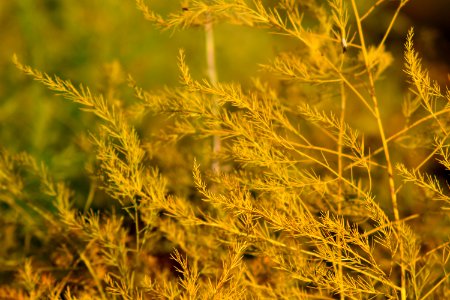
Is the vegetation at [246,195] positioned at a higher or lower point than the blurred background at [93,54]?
higher

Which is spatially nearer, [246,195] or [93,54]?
[246,195]

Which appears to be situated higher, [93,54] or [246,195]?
[246,195]

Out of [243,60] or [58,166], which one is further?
[243,60]

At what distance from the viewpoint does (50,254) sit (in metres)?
0.94

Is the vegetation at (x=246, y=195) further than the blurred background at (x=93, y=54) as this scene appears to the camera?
No

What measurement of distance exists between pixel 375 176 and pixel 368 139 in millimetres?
368

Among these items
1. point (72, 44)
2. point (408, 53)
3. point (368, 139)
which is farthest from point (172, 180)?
point (72, 44)

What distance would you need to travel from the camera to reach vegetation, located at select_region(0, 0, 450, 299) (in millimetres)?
598

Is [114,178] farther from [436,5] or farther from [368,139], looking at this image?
[436,5]

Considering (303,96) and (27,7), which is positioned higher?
(303,96)

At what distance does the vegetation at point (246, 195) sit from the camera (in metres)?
0.60

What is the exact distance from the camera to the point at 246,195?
0.58m

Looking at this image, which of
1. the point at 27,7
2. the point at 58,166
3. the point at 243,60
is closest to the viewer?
the point at 58,166

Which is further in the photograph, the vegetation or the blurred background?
the blurred background
